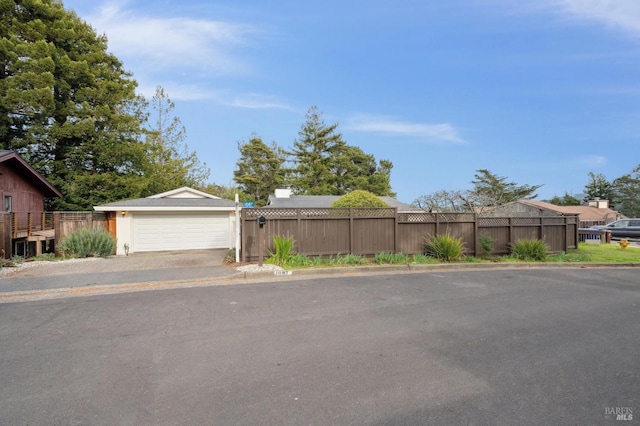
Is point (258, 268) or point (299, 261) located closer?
point (258, 268)

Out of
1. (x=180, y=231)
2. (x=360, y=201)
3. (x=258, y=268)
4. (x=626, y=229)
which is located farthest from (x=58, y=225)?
(x=626, y=229)

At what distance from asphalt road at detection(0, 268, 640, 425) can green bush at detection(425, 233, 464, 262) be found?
15.1 feet

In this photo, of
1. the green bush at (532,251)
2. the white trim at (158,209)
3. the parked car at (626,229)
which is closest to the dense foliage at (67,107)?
the white trim at (158,209)

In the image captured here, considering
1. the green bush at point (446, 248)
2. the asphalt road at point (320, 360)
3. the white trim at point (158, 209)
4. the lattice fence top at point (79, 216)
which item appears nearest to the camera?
the asphalt road at point (320, 360)

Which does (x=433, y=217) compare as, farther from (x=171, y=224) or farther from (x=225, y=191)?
(x=225, y=191)

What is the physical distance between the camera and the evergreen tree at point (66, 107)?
2117cm

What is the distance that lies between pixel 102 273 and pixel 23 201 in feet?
46.5

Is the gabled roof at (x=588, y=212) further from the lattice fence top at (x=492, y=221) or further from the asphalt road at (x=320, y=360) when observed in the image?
the asphalt road at (x=320, y=360)

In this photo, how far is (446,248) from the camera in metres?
11.6

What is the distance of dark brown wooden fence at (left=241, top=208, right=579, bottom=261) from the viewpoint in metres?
11.2

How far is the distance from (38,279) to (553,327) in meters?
11.1

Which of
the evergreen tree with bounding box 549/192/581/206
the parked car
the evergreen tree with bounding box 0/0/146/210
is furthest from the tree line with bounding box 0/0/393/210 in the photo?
the evergreen tree with bounding box 549/192/581/206

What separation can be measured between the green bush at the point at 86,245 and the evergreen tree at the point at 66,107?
474 inches

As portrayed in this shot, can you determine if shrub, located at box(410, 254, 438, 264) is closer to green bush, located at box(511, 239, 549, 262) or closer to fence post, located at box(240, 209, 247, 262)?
green bush, located at box(511, 239, 549, 262)
